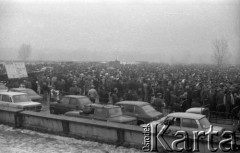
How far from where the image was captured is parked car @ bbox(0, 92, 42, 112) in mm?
16719

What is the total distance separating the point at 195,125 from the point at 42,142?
5707 mm

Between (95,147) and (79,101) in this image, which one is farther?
(79,101)

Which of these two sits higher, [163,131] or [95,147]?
[163,131]

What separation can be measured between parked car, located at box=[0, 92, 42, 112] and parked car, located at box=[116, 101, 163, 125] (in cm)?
506

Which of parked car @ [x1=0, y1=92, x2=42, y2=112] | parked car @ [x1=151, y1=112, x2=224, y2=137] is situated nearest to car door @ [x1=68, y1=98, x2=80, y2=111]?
parked car @ [x1=0, y1=92, x2=42, y2=112]

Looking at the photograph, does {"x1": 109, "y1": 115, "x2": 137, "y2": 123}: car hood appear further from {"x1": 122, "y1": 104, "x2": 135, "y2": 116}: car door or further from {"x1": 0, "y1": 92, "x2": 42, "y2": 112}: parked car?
{"x1": 0, "y1": 92, "x2": 42, "y2": 112}: parked car

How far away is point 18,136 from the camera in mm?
13008

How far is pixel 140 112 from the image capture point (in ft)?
46.8

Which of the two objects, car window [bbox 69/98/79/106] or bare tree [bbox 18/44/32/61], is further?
bare tree [bbox 18/44/32/61]

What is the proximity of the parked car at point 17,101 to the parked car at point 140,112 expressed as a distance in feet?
16.6

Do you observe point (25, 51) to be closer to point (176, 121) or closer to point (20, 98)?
A: point (20, 98)

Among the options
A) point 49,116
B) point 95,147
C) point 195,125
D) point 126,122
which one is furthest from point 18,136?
point 195,125

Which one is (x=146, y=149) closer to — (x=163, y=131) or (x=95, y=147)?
(x=163, y=131)

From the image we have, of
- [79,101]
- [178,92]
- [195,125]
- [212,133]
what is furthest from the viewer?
[178,92]
